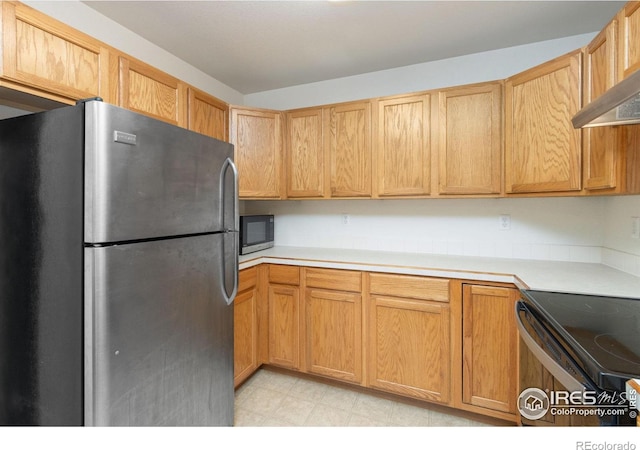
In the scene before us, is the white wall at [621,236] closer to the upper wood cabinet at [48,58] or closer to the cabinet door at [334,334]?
the cabinet door at [334,334]

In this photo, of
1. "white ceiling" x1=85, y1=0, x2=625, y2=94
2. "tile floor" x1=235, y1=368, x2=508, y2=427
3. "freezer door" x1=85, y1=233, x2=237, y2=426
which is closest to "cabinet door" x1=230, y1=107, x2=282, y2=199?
"white ceiling" x1=85, y1=0, x2=625, y2=94

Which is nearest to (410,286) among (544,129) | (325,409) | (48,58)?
(325,409)

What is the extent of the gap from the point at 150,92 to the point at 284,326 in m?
1.79

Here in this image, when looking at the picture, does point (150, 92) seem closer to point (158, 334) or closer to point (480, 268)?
point (158, 334)

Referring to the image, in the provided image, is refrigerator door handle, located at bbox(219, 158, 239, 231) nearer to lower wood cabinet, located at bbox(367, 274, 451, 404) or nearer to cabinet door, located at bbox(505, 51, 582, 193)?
lower wood cabinet, located at bbox(367, 274, 451, 404)

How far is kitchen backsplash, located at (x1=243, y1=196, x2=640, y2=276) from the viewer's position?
6.40 feet

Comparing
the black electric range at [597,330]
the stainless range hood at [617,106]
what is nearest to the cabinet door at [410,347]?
the black electric range at [597,330]

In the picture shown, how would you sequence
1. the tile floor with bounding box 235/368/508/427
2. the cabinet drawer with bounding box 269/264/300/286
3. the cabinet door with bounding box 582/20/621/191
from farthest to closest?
1. the cabinet drawer with bounding box 269/264/300/286
2. the tile floor with bounding box 235/368/508/427
3. the cabinet door with bounding box 582/20/621/191

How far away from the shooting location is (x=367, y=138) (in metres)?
2.32

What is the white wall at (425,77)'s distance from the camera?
2.12 m

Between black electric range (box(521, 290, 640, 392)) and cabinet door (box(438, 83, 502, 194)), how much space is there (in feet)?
2.90

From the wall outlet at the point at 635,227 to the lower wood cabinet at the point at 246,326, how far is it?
232cm
